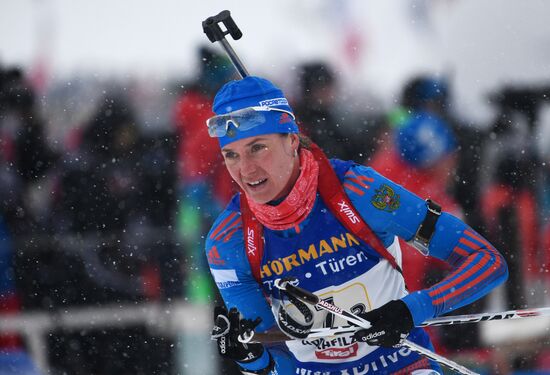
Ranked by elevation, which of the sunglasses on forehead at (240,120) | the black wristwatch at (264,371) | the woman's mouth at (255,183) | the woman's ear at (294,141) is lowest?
the black wristwatch at (264,371)

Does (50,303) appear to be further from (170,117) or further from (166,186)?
(170,117)

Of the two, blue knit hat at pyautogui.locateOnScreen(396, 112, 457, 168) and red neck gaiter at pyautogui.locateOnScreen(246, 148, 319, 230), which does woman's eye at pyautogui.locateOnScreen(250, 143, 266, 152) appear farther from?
blue knit hat at pyautogui.locateOnScreen(396, 112, 457, 168)

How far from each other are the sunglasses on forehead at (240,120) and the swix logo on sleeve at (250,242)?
325 millimetres

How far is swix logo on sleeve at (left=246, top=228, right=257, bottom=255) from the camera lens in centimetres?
243

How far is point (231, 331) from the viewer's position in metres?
2.38

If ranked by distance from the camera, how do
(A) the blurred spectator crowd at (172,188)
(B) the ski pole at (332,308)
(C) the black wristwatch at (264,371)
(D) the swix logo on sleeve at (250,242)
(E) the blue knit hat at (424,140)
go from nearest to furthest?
1. (B) the ski pole at (332,308)
2. (D) the swix logo on sleeve at (250,242)
3. (C) the black wristwatch at (264,371)
4. (E) the blue knit hat at (424,140)
5. (A) the blurred spectator crowd at (172,188)

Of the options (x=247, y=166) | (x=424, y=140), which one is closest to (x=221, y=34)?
(x=247, y=166)

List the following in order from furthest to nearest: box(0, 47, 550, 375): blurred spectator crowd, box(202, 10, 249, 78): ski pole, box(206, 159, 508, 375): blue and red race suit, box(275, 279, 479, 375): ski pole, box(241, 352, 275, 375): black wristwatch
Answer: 1. box(0, 47, 550, 375): blurred spectator crowd
2. box(202, 10, 249, 78): ski pole
3. box(241, 352, 275, 375): black wristwatch
4. box(206, 159, 508, 375): blue and red race suit
5. box(275, 279, 479, 375): ski pole

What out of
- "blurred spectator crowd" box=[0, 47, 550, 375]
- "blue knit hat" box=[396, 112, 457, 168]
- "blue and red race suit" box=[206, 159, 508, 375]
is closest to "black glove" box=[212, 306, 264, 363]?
"blue and red race suit" box=[206, 159, 508, 375]

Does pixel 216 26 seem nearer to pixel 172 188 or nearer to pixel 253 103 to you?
pixel 253 103

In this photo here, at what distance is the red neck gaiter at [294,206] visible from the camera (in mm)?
2363

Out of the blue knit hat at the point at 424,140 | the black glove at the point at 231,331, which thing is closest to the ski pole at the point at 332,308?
the black glove at the point at 231,331

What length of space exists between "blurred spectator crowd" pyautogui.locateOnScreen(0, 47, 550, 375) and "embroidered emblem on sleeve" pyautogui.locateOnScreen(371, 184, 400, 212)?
1.57m

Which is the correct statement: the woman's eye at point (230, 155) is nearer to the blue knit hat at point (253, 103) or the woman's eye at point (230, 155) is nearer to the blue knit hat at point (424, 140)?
the blue knit hat at point (253, 103)
